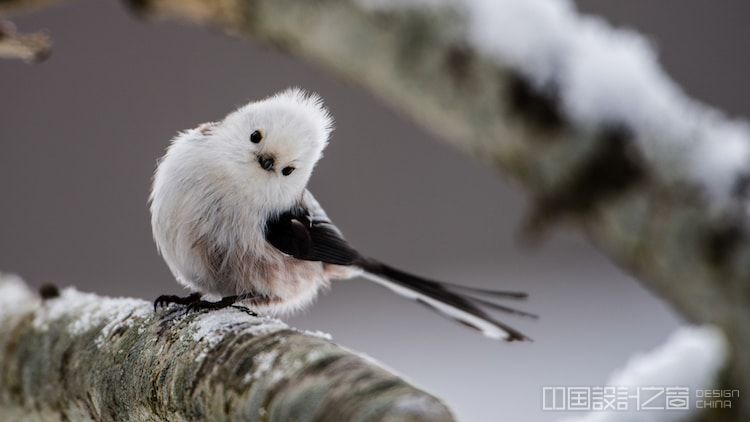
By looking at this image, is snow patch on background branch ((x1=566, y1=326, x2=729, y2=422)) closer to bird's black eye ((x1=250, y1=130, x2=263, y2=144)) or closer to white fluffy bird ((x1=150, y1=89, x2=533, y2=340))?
white fluffy bird ((x1=150, y1=89, x2=533, y2=340))

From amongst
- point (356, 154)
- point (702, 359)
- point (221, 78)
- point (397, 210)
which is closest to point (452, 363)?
point (397, 210)

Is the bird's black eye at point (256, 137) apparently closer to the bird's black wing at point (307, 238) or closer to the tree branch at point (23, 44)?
the bird's black wing at point (307, 238)

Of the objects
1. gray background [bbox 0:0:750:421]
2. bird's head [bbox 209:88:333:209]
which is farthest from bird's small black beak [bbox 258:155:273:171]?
gray background [bbox 0:0:750:421]

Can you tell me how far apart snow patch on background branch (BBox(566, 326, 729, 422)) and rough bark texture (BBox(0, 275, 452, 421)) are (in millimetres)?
109

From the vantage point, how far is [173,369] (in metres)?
0.55

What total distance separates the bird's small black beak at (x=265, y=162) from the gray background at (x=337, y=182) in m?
0.89

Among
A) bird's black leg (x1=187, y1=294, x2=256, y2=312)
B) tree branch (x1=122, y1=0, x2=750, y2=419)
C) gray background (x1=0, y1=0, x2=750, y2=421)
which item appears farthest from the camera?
gray background (x1=0, y1=0, x2=750, y2=421)

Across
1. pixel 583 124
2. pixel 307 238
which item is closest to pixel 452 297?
pixel 307 238

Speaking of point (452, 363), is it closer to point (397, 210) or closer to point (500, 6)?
point (397, 210)

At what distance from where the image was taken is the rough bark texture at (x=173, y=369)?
1.37ft

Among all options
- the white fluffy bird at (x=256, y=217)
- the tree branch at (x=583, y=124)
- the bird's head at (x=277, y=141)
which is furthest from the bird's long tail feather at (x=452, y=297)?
the tree branch at (x=583, y=124)

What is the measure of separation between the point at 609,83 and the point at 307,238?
44 centimetres

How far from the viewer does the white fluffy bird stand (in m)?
0.71
